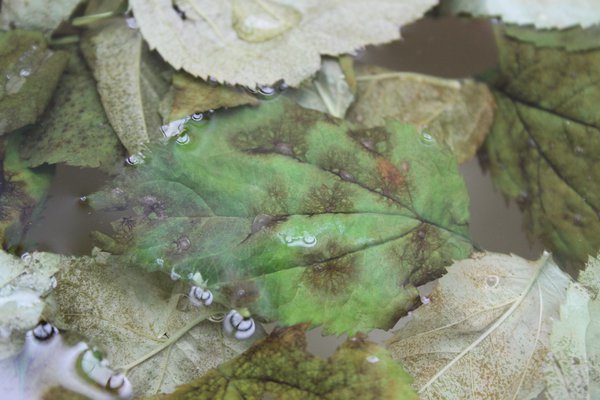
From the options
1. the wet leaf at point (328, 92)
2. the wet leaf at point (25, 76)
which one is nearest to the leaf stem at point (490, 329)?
the wet leaf at point (328, 92)

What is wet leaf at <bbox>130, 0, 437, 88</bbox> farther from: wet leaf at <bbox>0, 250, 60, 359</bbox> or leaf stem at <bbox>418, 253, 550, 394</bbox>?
leaf stem at <bbox>418, 253, 550, 394</bbox>

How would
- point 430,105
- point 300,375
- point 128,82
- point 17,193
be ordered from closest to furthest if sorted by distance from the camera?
1. point 300,375
2. point 17,193
3. point 128,82
4. point 430,105

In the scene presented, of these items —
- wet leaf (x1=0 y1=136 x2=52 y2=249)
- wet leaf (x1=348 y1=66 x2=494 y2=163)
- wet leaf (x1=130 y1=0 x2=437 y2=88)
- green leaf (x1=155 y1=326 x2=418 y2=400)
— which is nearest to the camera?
green leaf (x1=155 y1=326 x2=418 y2=400)

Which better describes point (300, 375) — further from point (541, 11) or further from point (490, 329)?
point (541, 11)

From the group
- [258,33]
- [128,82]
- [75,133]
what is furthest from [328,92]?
[75,133]

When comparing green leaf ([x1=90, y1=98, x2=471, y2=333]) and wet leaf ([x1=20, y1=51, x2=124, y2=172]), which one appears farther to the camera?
wet leaf ([x1=20, y1=51, x2=124, y2=172])

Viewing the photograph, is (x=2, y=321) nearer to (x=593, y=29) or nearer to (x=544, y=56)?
(x=544, y=56)

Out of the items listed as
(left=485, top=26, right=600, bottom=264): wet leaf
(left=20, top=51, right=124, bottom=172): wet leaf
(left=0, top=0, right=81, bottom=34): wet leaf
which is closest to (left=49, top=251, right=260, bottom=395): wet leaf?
(left=20, top=51, right=124, bottom=172): wet leaf
